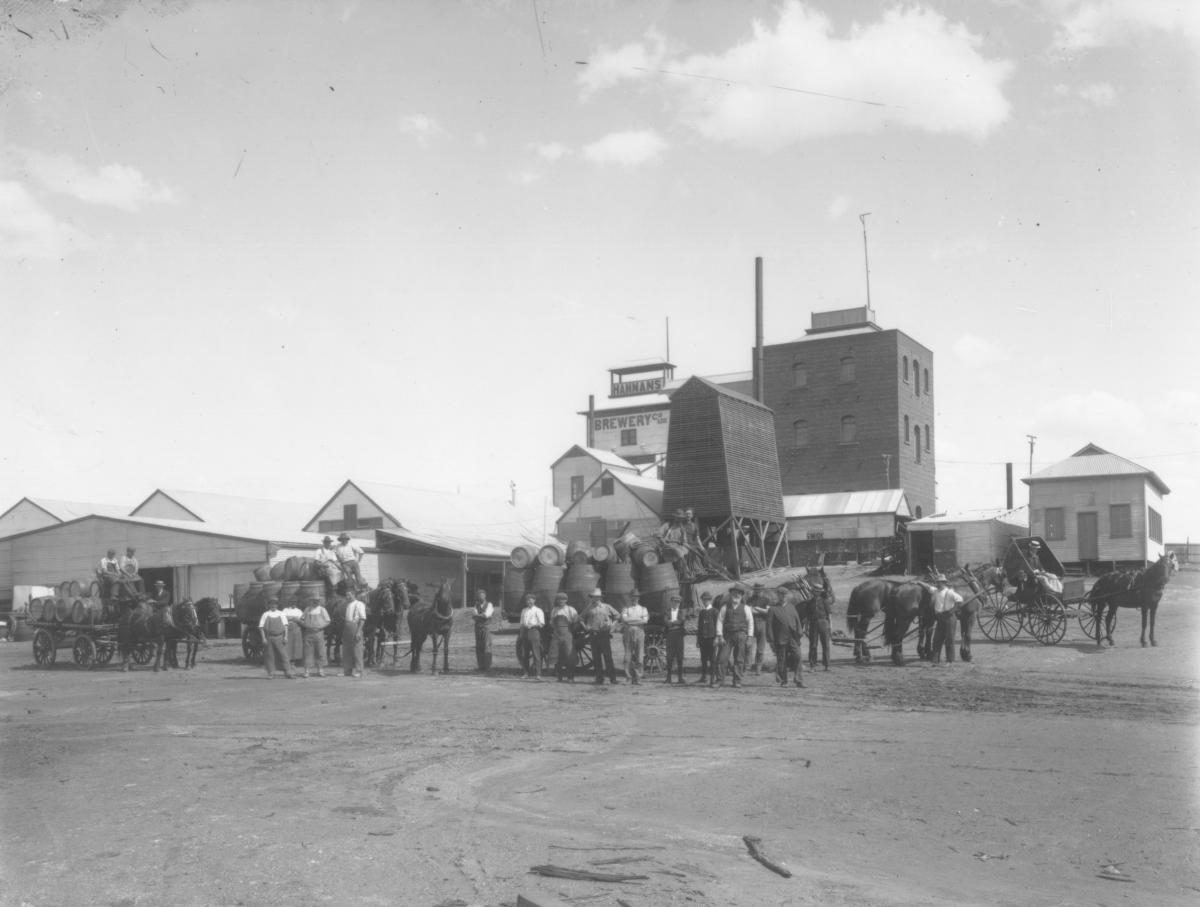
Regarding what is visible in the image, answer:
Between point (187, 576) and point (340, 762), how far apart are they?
33519 mm

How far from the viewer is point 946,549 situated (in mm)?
45094

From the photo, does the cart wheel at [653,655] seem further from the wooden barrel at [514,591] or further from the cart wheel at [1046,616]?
the cart wheel at [1046,616]

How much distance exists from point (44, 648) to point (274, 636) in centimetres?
758

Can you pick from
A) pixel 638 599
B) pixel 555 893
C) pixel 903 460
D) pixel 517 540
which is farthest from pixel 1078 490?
pixel 555 893

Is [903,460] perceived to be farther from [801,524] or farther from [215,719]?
[215,719]

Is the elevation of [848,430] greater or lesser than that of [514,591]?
greater

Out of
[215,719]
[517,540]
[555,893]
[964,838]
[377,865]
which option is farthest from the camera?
[517,540]

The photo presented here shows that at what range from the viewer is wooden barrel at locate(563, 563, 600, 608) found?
2241 centimetres

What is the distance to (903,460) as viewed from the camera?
5856 centimetres

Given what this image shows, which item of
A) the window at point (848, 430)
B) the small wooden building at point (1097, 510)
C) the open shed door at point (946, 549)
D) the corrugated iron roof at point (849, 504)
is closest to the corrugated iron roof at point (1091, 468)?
the small wooden building at point (1097, 510)

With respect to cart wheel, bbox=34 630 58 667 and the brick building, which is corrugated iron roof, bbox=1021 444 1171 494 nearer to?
the brick building

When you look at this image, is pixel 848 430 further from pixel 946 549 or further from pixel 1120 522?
pixel 1120 522

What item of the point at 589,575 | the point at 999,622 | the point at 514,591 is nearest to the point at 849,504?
the point at 999,622

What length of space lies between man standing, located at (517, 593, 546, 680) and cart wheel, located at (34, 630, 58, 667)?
1158cm
